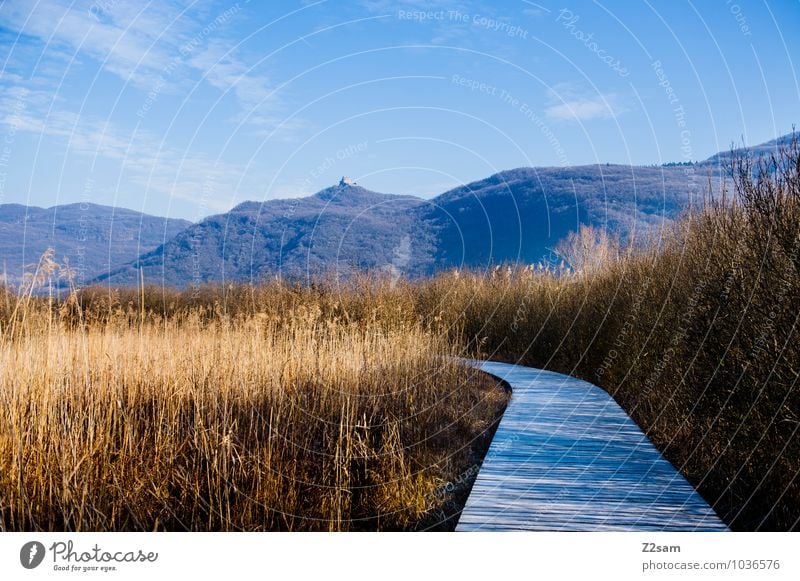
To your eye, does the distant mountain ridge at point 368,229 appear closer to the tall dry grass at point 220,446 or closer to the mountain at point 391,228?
the mountain at point 391,228

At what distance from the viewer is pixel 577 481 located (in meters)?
4.24

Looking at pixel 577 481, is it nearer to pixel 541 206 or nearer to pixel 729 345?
pixel 729 345

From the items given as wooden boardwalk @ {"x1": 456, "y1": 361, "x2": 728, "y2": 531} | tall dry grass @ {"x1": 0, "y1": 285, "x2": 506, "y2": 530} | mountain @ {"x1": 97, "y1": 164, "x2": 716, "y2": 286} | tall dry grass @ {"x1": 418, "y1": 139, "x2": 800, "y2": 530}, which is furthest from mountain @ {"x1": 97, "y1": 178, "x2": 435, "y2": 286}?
wooden boardwalk @ {"x1": 456, "y1": 361, "x2": 728, "y2": 531}

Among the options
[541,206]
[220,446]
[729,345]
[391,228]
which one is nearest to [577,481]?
[729,345]

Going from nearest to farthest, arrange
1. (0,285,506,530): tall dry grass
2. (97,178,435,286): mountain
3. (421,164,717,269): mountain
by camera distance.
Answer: (0,285,506,530): tall dry grass
(97,178,435,286): mountain
(421,164,717,269): mountain

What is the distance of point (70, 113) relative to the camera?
171 inches

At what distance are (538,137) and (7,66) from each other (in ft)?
12.0

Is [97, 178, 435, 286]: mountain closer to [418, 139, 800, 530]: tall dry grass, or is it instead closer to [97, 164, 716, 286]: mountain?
[97, 164, 716, 286]: mountain

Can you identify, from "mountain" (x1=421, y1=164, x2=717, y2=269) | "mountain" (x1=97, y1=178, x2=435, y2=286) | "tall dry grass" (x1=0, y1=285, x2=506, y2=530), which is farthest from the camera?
"mountain" (x1=421, y1=164, x2=717, y2=269)

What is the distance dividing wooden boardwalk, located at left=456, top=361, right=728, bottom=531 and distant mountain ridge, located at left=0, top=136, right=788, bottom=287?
2086 millimetres

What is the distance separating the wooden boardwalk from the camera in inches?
139

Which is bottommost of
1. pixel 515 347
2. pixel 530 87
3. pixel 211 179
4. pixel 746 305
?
pixel 515 347
